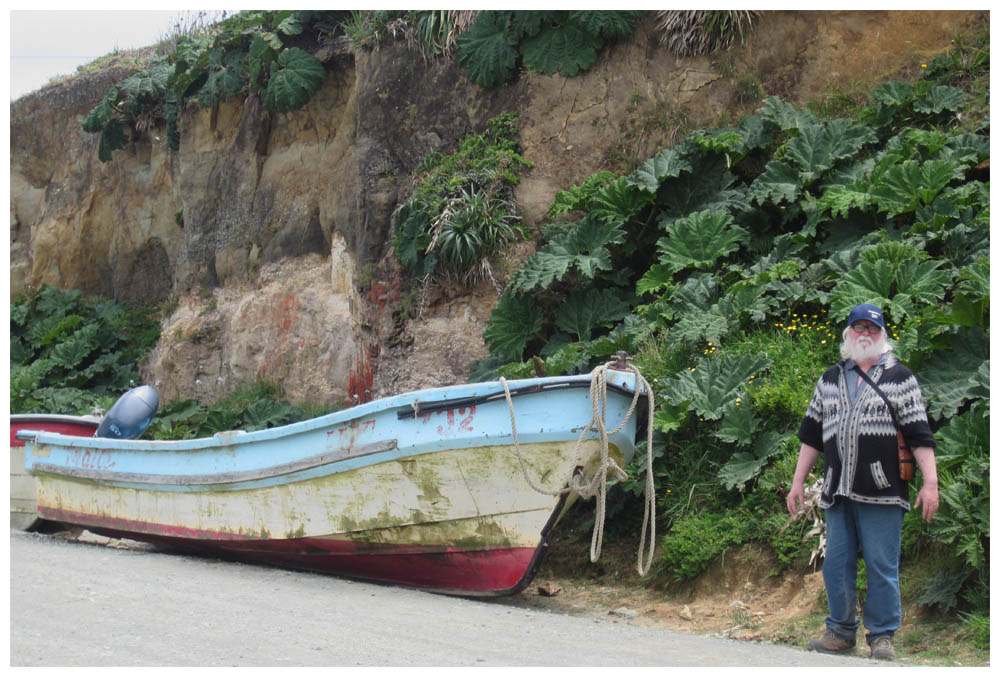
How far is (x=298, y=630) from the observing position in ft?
16.3

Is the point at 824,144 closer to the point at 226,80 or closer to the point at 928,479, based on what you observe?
the point at 928,479

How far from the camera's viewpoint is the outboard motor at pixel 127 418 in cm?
931

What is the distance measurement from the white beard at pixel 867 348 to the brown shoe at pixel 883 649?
133 centimetres

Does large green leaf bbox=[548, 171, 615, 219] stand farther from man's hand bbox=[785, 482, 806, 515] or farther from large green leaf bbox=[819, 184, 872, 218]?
man's hand bbox=[785, 482, 806, 515]

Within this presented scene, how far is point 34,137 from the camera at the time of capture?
20.2 meters

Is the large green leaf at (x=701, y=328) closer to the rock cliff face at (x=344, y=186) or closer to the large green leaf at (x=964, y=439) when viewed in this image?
the large green leaf at (x=964, y=439)

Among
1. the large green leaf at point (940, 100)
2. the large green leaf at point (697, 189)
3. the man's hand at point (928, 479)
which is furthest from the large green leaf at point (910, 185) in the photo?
the man's hand at point (928, 479)

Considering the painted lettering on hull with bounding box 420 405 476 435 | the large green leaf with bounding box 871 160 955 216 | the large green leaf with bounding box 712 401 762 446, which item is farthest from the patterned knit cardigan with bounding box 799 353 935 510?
the large green leaf with bounding box 871 160 955 216

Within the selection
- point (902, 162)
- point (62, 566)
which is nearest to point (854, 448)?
point (902, 162)

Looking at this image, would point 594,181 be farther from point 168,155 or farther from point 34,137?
point 34,137

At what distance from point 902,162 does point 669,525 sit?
3860 mm

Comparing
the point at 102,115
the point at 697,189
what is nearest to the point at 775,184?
the point at 697,189

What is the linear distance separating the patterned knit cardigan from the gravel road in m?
0.79

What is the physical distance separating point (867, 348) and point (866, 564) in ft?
3.41
